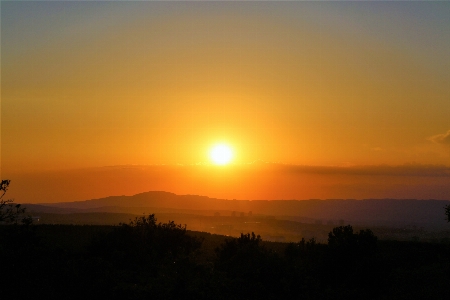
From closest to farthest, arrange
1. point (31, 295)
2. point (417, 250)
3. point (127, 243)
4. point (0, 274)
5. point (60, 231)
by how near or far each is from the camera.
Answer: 1. point (31, 295)
2. point (0, 274)
3. point (127, 243)
4. point (417, 250)
5. point (60, 231)

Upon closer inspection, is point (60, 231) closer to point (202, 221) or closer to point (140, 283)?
point (140, 283)

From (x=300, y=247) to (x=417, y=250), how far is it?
1540cm

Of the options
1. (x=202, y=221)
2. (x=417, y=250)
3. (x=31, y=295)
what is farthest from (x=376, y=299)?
(x=202, y=221)

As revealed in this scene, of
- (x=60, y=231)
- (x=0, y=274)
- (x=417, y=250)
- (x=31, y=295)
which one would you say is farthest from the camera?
(x=60, y=231)

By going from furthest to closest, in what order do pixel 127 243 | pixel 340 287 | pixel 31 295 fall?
pixel 127 243 < pixel 340 287 < pixel 31 295

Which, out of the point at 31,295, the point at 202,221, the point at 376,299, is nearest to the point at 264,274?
the point at 376,299

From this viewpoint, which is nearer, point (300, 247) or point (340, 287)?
point (340, 287)

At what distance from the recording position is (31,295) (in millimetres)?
19328

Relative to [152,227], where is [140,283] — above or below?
below

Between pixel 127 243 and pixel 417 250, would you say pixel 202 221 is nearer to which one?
pixel 417 250

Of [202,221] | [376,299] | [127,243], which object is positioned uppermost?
[202,221]

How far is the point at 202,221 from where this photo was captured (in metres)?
163

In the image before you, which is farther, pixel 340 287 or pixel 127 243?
pixel 127 243

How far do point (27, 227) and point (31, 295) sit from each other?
9.02 meters
